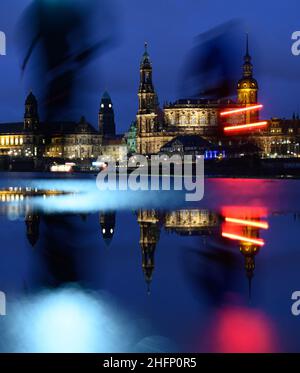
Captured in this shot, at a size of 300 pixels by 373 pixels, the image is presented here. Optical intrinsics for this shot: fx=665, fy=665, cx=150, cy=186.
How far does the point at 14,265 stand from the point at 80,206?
13.8 metres

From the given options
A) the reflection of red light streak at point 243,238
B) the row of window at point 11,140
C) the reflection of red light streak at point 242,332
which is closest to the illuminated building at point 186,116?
the row of window at point 11,140

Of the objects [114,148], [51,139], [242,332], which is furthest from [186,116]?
[242,332]

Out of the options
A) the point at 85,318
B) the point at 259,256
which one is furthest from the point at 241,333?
the point at 259,256

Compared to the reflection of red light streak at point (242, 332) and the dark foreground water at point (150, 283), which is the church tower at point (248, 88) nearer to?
the dark foreground water at point (150, 283)

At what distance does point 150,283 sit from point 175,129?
352 ft

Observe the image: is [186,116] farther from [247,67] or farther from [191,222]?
[191,222]

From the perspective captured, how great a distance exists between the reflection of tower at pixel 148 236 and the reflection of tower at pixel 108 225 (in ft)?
2.69

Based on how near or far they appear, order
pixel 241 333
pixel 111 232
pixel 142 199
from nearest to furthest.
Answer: pixel 241 333, pixel 111 232, pixel 142 199

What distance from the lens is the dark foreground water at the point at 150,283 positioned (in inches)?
336

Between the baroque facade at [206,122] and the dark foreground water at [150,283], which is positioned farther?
the baroque facade at [206,122]

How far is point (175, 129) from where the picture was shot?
118 metres

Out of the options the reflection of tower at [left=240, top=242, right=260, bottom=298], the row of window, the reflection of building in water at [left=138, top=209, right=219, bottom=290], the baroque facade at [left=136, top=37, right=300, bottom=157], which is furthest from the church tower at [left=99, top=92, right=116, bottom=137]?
the reflection of tower at [left=240, top=242, right=260, bottom=298]
